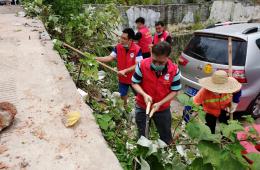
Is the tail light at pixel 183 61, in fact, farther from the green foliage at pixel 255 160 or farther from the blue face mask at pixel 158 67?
the green foliage at pixel 255 160

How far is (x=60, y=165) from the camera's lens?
255 cm

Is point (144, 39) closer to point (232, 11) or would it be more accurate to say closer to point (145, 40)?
point (145, 40)

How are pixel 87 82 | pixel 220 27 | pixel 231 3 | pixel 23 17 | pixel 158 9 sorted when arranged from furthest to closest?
pixel 231 3
pixel 158 9
pixel 23 17
pixel 220 27
pixel 87 82

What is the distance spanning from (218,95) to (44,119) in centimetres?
230

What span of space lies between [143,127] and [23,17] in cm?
391

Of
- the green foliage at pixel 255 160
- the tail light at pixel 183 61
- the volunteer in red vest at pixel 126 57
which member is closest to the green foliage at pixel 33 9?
the volunteer in red vest at pixel 126 57

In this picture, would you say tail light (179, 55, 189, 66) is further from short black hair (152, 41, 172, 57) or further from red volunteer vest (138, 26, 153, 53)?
short black hair (152, 41, 172, 57)

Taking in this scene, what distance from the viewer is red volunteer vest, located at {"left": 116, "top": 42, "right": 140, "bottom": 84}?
5121 millimetres

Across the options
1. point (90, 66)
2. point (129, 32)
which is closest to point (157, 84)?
point (90, 66)

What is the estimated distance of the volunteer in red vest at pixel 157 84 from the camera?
12.4 feet

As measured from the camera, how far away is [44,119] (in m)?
3.15

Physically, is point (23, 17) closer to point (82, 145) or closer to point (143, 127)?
point (143, 127)

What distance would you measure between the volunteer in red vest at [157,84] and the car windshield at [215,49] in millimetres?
2042

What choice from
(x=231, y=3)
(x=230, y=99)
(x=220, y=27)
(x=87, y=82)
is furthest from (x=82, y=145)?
(x=231, y=3)
